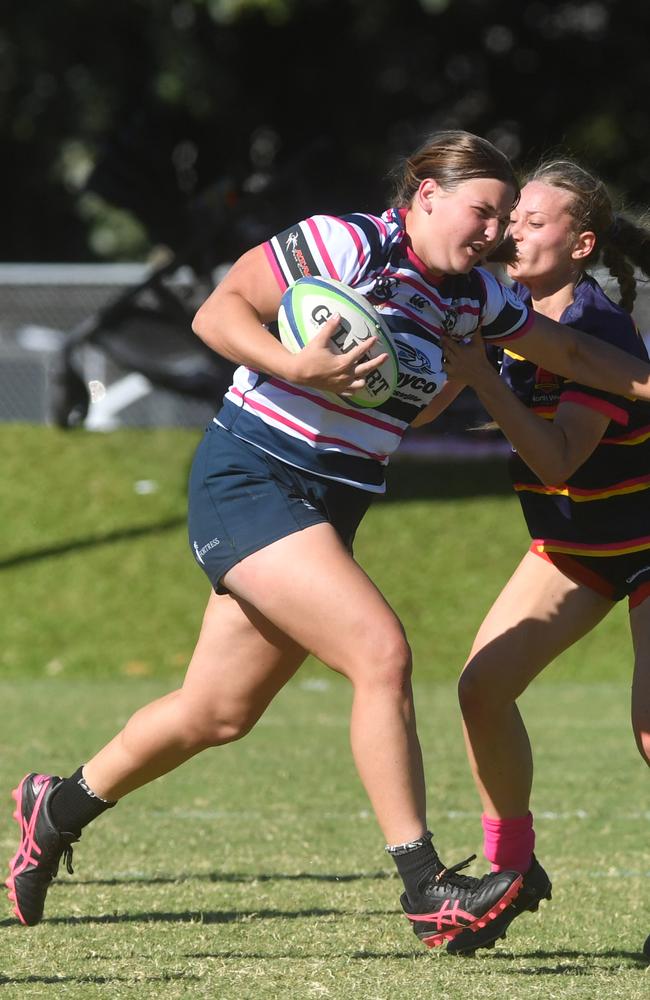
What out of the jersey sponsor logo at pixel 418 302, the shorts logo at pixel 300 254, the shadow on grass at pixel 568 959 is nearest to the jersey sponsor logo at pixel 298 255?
the shorts logo at pixel 300 254

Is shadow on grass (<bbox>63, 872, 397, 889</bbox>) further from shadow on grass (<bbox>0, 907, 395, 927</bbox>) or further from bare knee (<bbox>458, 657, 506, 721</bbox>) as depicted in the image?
bare knee (<bbox>458, 657, 506, 721</bbox>)

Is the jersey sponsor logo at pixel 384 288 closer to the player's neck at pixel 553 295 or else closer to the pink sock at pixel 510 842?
the player's neck at pixel 553 295

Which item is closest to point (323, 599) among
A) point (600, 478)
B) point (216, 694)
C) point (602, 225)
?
point (216, 694)

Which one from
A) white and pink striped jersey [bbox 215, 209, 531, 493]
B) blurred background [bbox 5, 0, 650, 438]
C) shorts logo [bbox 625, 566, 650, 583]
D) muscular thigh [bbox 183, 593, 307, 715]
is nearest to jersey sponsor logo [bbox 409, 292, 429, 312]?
white and pink striped jersey [bbox 215, 209, 531, 493]

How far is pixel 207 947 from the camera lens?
4141 mm

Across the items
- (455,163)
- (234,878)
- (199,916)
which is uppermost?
(455,163)

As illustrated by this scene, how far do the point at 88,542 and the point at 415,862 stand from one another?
994cm

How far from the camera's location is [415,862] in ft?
12.3

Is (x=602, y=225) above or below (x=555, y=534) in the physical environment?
above

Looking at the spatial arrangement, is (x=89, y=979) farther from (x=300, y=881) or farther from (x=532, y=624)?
(x=532, y=624)

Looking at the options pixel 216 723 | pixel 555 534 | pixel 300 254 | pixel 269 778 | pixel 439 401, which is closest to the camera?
pixel 300 254

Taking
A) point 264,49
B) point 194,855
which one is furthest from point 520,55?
point 194,855

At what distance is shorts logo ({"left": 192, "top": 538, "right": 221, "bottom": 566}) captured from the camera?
13.1ft

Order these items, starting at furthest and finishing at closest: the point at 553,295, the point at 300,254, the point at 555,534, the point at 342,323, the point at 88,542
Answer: the point at 88,542 → the point at 553,295 → the point at 555,534 → the point at 300,254 → the point at 342,323
